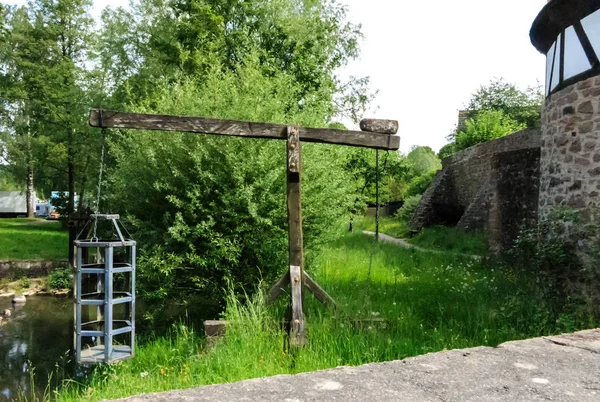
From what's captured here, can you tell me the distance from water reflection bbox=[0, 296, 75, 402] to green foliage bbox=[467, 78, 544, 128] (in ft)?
87.6

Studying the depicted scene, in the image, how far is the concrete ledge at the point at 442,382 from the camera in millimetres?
2410

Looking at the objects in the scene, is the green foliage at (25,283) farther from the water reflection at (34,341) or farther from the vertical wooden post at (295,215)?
the vertical wooden post at (295,215)

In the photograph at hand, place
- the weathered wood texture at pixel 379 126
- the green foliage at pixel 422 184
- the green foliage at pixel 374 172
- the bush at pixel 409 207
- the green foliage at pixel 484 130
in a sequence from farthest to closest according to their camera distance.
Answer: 1. the green foliage at pixel 422 184
2. the green foliage at pixel 484 130
3. the bush at pixel 409 207
4. the green foliage at pixel 374 172
5. the weathered wood texture at pixel 379 126

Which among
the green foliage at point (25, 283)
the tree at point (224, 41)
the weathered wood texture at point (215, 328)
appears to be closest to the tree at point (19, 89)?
the tree at point (224, 41)

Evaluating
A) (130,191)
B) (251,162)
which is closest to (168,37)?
(130,191)

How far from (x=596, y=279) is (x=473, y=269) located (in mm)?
4125

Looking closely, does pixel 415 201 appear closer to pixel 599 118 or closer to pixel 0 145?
pixel 599 118

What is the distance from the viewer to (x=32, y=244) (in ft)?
70.7

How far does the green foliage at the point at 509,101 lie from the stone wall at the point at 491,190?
13.1 m

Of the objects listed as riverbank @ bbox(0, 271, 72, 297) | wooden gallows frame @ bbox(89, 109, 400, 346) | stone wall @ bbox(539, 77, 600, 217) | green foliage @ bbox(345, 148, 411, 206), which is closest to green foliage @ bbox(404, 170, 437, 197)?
green foliage @ bbox(345, 148, 411, 206)

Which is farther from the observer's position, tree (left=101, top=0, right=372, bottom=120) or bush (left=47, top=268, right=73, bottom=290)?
bush (left=47, top=268, right=73, bottom=290)

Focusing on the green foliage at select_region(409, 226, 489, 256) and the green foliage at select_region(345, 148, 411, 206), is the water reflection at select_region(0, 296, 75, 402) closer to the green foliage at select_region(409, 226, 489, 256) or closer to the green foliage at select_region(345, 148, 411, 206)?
the green foliage at select_region(345, 148, 411, 206)

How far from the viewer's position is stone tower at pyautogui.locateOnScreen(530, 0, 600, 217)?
7.11 meters

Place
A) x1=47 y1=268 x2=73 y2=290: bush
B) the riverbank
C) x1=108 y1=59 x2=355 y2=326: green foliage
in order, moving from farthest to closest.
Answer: x1=47 y1=268 x2=73 y2=290: bush → the riverbank → x1=108 y1=59 x2=355 y2=326: green foliage
